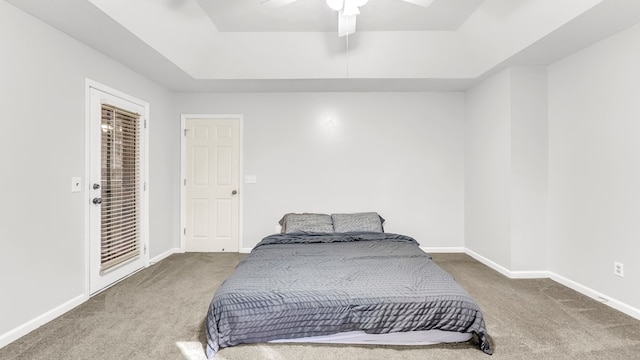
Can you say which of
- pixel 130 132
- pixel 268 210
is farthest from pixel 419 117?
pixel 130 132

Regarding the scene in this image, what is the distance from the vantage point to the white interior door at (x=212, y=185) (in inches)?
170

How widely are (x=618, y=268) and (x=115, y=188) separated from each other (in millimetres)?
4951

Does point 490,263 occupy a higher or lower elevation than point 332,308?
lower

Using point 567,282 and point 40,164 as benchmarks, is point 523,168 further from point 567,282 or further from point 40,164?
point 40,164

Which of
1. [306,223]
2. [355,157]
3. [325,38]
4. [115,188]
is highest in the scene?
[325,38]

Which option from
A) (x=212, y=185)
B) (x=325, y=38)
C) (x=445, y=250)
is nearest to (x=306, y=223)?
(x=212, y=185)

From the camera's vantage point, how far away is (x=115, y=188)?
313 cm

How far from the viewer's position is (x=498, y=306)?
2582 millimetres

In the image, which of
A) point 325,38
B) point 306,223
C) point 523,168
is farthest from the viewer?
point 306,223

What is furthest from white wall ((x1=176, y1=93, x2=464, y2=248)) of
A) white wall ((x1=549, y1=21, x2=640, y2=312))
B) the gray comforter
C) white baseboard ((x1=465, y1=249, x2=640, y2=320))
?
the gray comforter

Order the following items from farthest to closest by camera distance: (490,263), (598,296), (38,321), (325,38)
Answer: (490,263), (325,38), (598,296), (38,321)

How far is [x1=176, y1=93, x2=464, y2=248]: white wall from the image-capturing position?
14.1 ft

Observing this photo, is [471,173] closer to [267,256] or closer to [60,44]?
[267,256]

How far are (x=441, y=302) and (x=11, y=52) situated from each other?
355 cm
